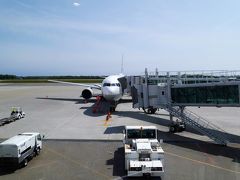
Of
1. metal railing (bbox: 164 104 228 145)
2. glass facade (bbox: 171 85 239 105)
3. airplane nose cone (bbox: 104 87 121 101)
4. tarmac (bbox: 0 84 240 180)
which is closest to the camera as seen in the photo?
tarmac (bbox: 0 84 240 180)

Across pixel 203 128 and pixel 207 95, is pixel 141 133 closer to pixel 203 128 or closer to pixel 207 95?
pixel 203 128

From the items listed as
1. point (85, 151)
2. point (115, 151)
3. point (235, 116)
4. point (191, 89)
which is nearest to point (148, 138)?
point (115, 151)

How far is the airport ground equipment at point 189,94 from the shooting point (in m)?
24.0

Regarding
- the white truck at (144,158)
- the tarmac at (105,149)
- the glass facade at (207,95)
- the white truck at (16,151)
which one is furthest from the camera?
the glass facade at (207,95)

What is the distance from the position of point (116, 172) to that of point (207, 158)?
7.21 meters

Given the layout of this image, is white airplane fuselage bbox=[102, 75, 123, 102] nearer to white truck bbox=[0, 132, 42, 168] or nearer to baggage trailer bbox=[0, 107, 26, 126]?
baggage trailer bbox=[0, 107, 26, 126]

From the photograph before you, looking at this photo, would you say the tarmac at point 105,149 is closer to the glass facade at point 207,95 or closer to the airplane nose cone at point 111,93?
the glass facade at point 207,95

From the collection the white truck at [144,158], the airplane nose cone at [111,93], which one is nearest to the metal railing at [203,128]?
the white truck at [144,158]


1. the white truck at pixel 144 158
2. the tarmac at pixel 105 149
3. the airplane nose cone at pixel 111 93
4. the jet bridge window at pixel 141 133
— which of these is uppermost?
the airplane nose cone at pixel 111 93

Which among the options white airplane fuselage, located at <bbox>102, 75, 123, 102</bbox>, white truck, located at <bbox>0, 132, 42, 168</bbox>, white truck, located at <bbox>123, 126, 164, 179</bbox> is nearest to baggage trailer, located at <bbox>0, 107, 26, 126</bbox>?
white airplane fuselage, located at <bbox>102, 75, 123, 102</bbox>

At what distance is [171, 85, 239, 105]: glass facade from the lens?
23.5 m

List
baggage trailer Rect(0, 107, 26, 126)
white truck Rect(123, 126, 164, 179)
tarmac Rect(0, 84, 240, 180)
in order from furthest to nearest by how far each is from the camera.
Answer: baggage trailer Rect(0, 107, 26, 126) → tarmac Rect(0, 84, 240, 180) → white truck Rect(123, 126, 164, 179)

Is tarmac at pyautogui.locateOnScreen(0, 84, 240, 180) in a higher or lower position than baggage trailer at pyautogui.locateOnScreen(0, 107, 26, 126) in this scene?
lower

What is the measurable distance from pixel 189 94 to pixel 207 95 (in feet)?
6.45
